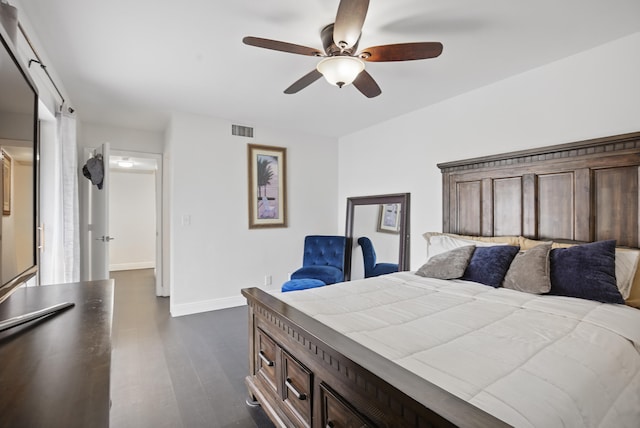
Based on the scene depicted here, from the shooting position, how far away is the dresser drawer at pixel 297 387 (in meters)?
1.49

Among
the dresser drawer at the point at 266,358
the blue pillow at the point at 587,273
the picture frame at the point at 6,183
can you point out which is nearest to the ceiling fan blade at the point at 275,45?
the picture frame at the point at 6,183

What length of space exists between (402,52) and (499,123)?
1581mm

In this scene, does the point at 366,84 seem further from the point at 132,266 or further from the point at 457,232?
the point at 132,266

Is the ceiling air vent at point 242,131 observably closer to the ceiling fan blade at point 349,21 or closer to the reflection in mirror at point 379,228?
the reflection in mirror at point 379,228

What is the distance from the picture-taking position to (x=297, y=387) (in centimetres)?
158


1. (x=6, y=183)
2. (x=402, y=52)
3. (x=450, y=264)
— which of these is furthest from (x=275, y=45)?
(x=450, y=264)

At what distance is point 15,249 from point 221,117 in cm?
321

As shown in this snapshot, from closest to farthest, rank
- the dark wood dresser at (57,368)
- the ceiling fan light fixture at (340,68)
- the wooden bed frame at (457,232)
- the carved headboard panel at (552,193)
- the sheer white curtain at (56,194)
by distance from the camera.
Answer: the dark wood dresser at (57,368) → the wooden bed frame at (457,232) → the ceiling fan light fixture at (340,68) → the carved headboard panel at (552,193) → the sheer white curtain at (56,194)

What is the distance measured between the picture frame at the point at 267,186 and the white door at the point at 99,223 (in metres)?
1.70

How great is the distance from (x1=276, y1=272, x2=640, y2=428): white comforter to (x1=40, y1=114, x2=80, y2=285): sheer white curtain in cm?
225

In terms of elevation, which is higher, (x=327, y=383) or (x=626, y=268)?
(x=626, y=268)

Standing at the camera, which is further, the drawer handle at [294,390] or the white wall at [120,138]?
the white wall at [120,138]

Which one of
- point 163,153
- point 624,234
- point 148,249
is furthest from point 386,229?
point 148,249

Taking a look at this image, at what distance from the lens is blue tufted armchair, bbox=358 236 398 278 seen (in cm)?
402
